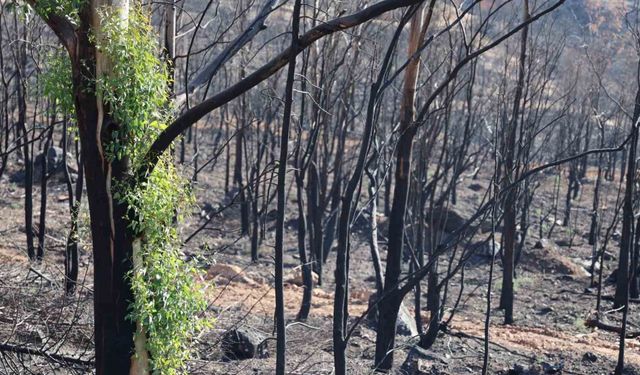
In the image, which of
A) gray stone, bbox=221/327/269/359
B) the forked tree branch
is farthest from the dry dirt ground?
the forked tree branch

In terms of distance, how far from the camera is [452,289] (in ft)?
61.7

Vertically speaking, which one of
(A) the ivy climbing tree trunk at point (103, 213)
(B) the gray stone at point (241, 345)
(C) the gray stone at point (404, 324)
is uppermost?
(A) the ivy climbing tree trunk at point (103, 213)

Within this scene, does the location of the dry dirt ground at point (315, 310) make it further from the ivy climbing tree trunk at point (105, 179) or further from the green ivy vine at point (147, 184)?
the ivy climbing tree trunk at point (105, 179)

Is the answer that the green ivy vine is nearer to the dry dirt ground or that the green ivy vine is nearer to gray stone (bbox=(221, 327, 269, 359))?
the dry dirt ground

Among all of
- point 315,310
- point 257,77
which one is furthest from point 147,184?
point 315,310

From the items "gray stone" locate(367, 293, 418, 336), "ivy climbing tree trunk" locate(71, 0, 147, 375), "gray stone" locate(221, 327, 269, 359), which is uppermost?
"ivy climbing tree trunk" locate(71, 0, 147, 375)

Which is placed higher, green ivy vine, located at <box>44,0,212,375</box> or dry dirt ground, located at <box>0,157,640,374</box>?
green ivy vine, located at <box>44,0,212,375</box>

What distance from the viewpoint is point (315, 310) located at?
1501 cm

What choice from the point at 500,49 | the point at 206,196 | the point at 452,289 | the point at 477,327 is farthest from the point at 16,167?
the point at 500,49

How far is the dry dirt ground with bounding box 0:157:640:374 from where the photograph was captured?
8.19 metres

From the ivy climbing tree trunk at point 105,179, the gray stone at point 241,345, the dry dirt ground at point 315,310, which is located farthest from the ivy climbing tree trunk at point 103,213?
the gray stone at point 241,345

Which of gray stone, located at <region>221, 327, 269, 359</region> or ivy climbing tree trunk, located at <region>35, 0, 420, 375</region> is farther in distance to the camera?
gray stone, located at <region>221, 327, 269, 359</region>

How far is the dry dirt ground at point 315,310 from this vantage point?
8.19m

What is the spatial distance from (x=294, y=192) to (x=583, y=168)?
13.5 m
